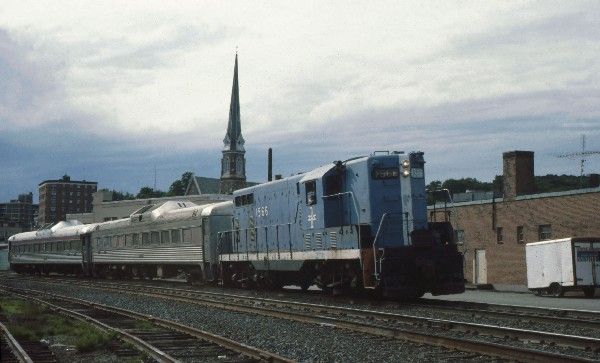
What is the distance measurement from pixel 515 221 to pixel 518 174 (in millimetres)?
2581

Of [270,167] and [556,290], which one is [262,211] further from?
[270,167]

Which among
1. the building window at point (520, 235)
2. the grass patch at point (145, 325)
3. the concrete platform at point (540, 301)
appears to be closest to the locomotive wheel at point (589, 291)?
the concrete platform at point (540, 301)

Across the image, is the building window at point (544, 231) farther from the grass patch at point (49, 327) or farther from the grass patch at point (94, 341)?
the grass patch at point (94, 341)

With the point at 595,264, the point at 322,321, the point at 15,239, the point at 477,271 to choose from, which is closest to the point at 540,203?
the point at 477,271

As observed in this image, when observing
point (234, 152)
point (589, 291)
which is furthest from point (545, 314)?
point (234, 152)

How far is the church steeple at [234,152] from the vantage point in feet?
431

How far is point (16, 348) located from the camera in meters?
11.1

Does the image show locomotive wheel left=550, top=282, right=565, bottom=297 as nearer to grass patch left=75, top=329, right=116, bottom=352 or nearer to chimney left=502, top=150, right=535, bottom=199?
chimney left=502, top=150, right=535, bottom=199

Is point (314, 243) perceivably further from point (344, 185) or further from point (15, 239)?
point (15, 239)

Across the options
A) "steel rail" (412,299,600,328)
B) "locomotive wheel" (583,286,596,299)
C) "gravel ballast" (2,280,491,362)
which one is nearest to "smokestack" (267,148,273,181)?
"locomotive wheel" (583,286,596,299)

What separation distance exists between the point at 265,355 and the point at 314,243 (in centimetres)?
1071

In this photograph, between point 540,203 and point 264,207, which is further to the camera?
point 540,203

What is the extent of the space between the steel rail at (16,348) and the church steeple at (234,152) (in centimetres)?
11424

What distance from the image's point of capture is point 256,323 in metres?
14.8
